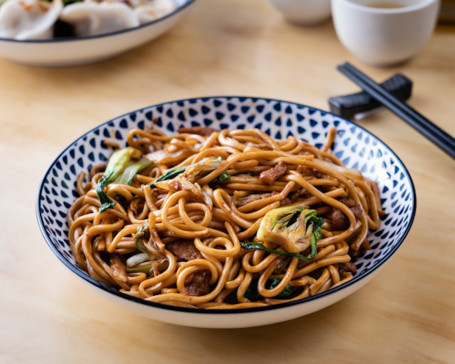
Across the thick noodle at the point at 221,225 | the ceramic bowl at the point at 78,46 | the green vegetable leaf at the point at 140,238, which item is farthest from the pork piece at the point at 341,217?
the ceramic bowl at the point at 78,46

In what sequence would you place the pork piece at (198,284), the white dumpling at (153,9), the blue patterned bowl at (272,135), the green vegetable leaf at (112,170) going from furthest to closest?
the white dumpling at (153,9) → the green vegetable leaf at (112,170) → the pork piece at (198,284) → the blue patterned bowl at (272,135)

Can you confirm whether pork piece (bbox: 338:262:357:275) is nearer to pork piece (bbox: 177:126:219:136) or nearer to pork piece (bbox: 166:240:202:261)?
pork piece (bbox: 166:240:202:261)

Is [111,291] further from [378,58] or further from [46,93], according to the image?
[378,58]

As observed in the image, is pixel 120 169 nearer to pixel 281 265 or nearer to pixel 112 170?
pixel 112 170

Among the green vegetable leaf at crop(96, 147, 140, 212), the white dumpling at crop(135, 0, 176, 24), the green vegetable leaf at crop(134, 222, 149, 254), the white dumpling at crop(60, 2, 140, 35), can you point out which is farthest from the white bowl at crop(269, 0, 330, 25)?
the green vegetable leaf at crop(134, 222, 149, 254)

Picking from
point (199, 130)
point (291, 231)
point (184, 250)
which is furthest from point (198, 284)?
point (199, 130)

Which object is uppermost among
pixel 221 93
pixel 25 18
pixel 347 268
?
pixel 25 18

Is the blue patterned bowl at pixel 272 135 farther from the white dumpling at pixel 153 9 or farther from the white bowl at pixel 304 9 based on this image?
the white bowl at pixel 304 9
